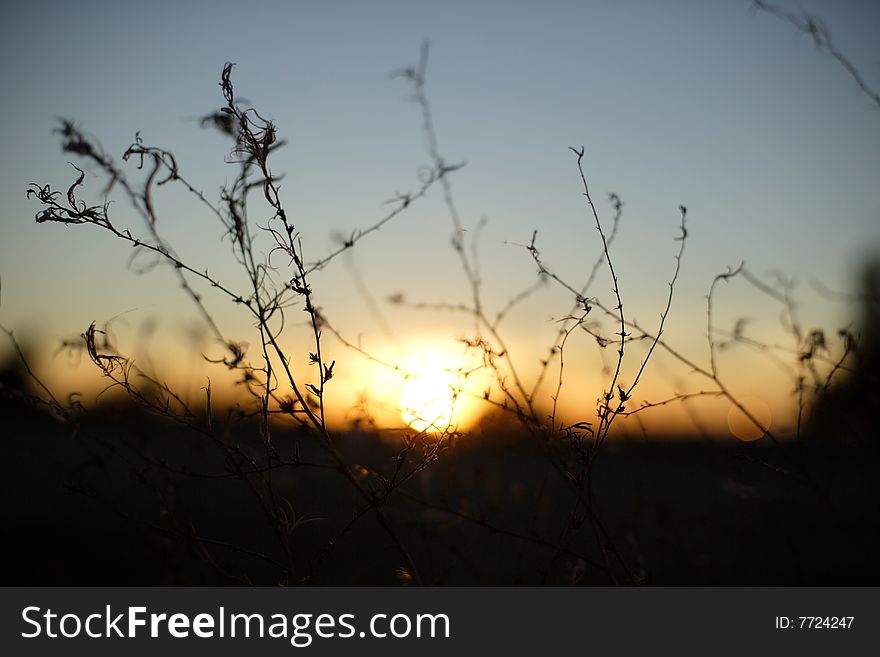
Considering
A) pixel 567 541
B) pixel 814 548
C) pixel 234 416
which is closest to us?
pixel 234 416

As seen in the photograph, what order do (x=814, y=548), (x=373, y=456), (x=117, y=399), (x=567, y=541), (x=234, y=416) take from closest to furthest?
1. (x=234, y=416)
2. (x=567, y=541)
3. (x=117, y=399)
4. (x=373, y=456)
5. (x=814, y=548)

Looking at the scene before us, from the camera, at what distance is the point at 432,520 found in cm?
269

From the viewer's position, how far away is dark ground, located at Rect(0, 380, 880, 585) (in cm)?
221

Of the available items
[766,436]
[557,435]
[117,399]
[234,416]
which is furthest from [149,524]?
[766,436]

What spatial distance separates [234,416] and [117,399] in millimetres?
774

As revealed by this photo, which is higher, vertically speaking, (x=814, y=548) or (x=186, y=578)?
(x=814, y=548)

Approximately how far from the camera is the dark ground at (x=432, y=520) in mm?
2207

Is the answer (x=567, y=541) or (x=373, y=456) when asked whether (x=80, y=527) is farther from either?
(x=567, y=541)

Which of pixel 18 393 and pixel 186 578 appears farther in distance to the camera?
pixel 186 578

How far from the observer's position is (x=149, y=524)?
78.1 inches

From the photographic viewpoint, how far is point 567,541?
2320 millimetres
